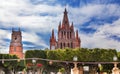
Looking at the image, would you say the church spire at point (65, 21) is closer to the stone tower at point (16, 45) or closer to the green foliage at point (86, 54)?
the stone tower at point (16, 45)

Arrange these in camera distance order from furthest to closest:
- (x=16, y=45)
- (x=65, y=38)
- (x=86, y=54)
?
(x=16, y=45), (x=65, y=38), (x=86, y=54)

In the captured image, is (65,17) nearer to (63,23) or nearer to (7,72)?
(63,23)

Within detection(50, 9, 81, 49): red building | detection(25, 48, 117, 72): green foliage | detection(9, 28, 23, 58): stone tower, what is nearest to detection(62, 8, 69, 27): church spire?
detection(50, 9, 81, 49): red building

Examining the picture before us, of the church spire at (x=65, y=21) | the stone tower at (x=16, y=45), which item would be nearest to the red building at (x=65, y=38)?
the church spire at (x=65, y=21)

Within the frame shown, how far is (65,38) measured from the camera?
169 meters

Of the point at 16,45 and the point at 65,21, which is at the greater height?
the point at 65,21

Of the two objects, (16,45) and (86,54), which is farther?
(16,45)

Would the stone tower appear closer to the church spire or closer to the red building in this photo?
the red building

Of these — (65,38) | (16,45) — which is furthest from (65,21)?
(16,45)

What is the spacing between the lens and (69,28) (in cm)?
17112

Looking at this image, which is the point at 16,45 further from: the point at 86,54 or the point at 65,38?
the point at 86,54

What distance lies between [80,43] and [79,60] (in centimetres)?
10978

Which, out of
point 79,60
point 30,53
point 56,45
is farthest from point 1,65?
point 56,45

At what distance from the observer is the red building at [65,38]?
16650 centimetres
